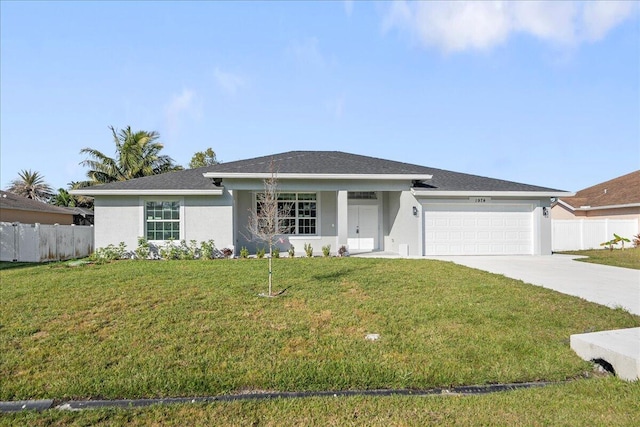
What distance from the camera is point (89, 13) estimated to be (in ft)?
33.8

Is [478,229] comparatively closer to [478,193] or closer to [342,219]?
[478,193]

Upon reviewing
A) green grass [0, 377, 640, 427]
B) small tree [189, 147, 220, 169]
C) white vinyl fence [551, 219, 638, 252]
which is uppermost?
small tree [189, 147, 220, 169]

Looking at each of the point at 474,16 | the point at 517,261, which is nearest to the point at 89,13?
the point at 474,16

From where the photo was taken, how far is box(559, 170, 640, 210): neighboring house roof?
21.0 metres

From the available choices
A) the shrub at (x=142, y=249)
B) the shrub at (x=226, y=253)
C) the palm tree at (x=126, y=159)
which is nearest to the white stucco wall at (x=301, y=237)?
the shrub at (x=226, y=253)

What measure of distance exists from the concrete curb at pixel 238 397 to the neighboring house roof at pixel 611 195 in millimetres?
22675

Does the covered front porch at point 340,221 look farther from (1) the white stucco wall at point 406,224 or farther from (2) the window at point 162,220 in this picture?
(2) the window at point 162,220

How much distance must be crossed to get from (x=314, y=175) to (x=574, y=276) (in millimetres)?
9052

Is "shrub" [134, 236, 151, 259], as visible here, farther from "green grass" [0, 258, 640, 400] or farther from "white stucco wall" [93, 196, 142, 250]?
"green grass" [0, 258, 640, 400]

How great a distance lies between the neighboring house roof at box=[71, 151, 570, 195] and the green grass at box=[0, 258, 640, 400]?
5.56 metres

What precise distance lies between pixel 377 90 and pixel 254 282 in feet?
36.7

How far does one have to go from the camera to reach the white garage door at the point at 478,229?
14828mm

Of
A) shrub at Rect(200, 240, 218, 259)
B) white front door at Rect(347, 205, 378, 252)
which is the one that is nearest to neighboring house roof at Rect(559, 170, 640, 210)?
white front door at Rect(347, 205, 378, 252)

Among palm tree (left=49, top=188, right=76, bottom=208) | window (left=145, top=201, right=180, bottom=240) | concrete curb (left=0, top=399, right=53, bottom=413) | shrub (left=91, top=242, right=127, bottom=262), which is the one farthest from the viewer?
palm tree (left=49, top=188, right=76, bottom=208)
